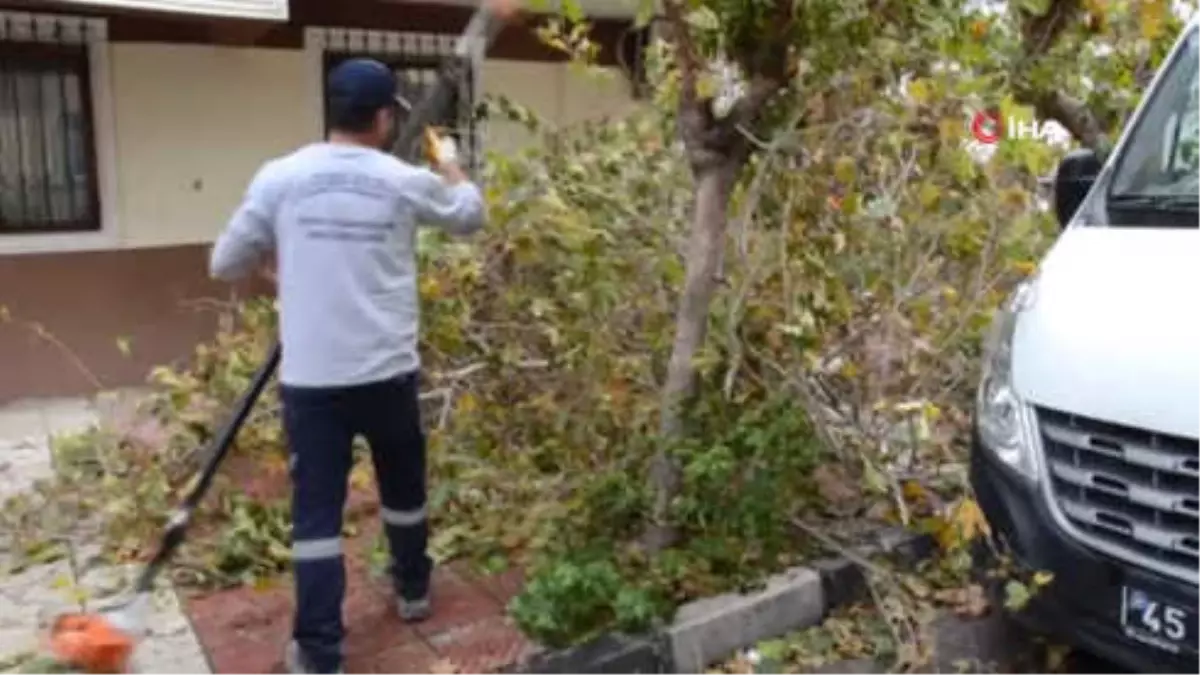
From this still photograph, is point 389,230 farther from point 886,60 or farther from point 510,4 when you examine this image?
point 886,60

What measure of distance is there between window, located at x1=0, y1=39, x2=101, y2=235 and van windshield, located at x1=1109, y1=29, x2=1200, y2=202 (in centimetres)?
674

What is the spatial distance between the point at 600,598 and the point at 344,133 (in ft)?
5.48

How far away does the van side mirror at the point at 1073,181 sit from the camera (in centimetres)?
389

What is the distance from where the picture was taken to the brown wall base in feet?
24.7

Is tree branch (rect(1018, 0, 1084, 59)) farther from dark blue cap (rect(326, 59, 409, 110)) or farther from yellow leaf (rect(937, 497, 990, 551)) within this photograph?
dark blue cap (rect(326, 59, 409, 110))

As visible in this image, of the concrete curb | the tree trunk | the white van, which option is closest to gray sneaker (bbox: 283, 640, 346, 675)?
the concrete curb

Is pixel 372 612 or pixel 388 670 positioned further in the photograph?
pixel 372 612

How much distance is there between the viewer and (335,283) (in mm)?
3281

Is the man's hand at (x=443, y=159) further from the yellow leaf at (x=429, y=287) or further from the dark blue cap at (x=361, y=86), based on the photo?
the yellow leaf at (x=429, y=287)

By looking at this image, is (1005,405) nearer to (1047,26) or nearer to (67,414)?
(1047,26)

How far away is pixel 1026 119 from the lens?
436 centimetres

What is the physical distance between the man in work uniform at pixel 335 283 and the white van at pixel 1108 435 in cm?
169

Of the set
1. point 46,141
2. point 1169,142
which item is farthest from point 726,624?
point 46,141

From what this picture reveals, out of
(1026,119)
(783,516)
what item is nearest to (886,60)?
(1026,119)
